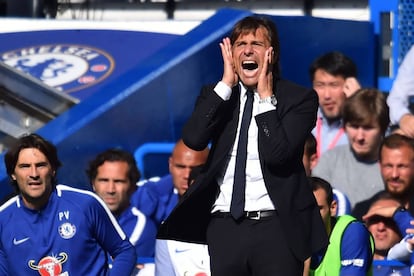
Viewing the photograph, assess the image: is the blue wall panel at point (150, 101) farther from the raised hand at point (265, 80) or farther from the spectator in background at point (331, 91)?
the raised hand at point (265, 80)

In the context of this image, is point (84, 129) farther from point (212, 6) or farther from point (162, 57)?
point (212, 6)

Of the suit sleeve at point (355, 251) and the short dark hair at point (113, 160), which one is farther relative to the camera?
the short dark hair at point (113, 160)

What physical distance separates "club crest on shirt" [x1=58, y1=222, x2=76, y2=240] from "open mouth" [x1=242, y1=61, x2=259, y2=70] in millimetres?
1525

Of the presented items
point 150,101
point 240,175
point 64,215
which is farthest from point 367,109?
point 240,175

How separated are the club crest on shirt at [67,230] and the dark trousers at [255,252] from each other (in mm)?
1325

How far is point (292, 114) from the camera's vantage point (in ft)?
16.9

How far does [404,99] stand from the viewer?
8.19 meters

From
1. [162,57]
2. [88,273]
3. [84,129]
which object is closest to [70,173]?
[84,129]

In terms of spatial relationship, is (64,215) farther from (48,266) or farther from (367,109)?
(367,109)

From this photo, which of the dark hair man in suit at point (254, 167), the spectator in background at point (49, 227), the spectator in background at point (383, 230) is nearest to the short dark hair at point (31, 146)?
the spectator in background at point (49, 227)

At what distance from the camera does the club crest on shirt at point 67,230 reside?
6.29 meters

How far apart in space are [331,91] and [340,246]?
2.14 m

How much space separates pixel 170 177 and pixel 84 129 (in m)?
0.60

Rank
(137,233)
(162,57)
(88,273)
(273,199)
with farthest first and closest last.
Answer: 1. (162,57)
2. (137,233)
3. (88,273)
4. (273,199)
